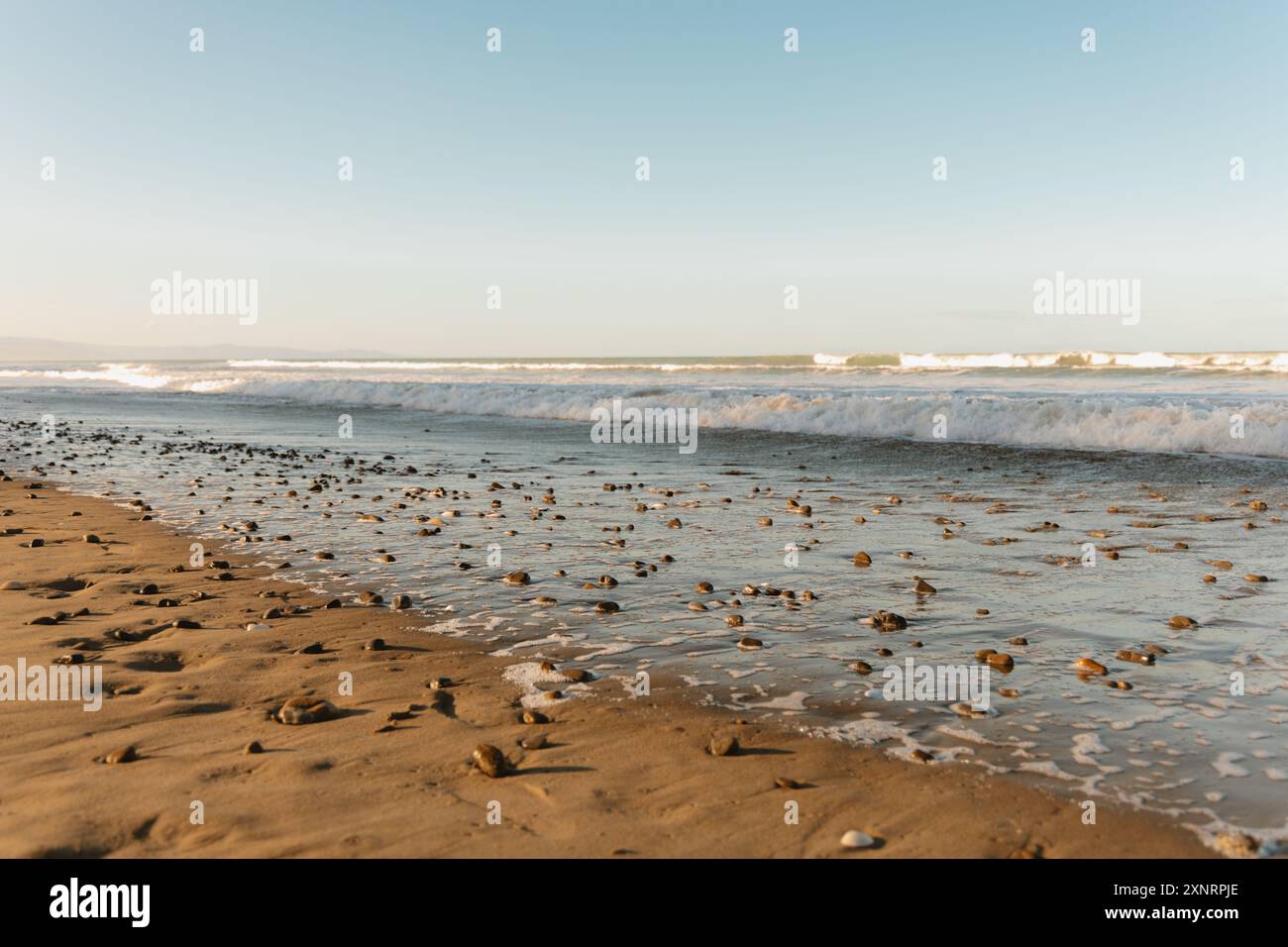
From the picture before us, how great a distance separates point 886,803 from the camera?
3984mm

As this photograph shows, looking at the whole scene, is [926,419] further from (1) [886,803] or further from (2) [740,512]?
(1) [886,803]

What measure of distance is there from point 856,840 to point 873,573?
5.15 meters

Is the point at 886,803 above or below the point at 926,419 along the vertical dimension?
below

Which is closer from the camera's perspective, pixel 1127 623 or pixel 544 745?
pixel 544 745

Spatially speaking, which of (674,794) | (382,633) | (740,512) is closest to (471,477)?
(740,512)

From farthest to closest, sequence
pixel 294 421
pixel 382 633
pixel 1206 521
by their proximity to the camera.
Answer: pixel 294 421
pixel 1206 521
pixel 382 633

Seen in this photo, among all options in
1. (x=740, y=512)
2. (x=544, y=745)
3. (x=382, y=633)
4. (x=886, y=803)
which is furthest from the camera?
(x=740, y=512)

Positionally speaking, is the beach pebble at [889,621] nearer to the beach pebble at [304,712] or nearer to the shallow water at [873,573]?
the shallow water at [873,573]

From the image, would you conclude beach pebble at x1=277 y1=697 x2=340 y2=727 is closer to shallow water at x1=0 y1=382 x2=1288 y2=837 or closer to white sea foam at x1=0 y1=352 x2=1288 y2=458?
shallow water at x1=0 y1=382 x2=1288 y2=837

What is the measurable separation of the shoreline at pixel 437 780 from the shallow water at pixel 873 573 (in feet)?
1.37

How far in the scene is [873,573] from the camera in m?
8.59

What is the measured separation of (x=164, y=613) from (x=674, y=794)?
4952 mm

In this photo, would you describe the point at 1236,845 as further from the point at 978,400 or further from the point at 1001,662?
the point at 978,400

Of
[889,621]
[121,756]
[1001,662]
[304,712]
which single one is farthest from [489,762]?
[889,621]
